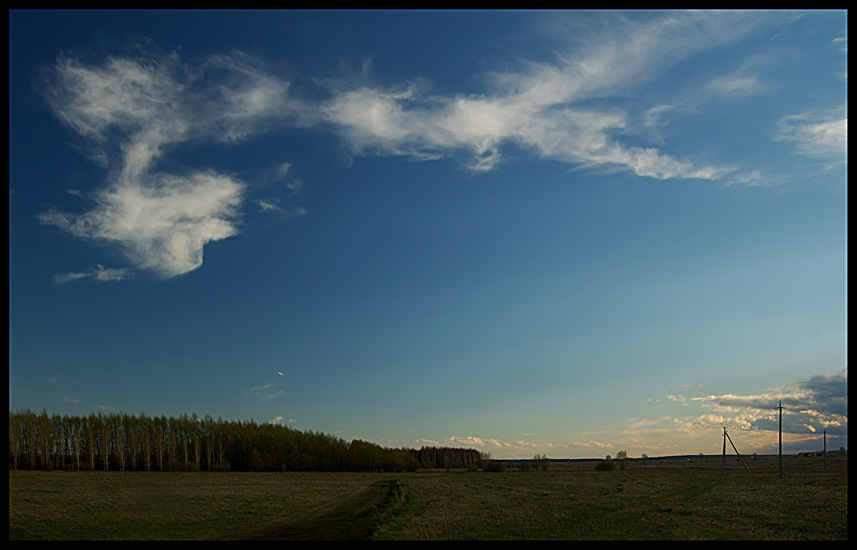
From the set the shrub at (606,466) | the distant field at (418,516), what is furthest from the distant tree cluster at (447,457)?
the distant field at (418,516)

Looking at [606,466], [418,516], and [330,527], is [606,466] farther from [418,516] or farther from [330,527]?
[330,527]

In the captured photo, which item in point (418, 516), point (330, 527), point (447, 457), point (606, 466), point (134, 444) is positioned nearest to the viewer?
point (330, 527)

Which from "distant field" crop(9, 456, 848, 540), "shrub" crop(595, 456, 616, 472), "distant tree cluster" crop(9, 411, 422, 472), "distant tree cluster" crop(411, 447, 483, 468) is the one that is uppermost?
"distant field" crop(9, 456, 848, 540)

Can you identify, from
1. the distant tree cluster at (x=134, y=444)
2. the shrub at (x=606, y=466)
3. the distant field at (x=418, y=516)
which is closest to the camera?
the distant field at (x=418, y=516)

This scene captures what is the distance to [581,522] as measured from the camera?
71.2ft

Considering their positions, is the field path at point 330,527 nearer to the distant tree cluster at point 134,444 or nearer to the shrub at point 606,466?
the distant tree cluster at point 134,444

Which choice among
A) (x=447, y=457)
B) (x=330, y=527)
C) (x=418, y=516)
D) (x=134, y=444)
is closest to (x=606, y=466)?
(x=447, y=457)

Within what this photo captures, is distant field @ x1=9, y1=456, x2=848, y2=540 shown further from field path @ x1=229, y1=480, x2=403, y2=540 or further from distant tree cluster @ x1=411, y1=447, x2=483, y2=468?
distant tree cluster @ x1=411, y1=447, x2=483, y2=468

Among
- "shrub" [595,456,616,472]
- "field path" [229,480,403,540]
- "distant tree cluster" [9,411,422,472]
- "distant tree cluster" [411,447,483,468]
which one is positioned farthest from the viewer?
"distant tree cluster" [411,447,483,468]

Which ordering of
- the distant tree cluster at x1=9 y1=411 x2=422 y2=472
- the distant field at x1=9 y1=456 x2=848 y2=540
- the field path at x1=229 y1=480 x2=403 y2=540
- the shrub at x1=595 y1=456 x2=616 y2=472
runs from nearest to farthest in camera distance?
the distant field at x1=9 y1=456 x2=848 y2=540 < the field path at x1=229 y1=480 x2=403 y2=540 < the distant tree cluster at x1=9 y1=411 x2=422 y2=472 < the shrub at x1=595 y1=456 x2=616 y2=472

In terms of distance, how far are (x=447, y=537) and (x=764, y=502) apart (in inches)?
798

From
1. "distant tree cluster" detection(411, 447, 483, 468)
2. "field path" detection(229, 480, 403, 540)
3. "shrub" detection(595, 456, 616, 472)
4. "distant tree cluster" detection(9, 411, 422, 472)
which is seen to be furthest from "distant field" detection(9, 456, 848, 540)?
"distant tree cluster" detection(411, 447, 483, 468)
